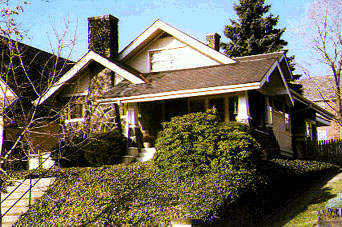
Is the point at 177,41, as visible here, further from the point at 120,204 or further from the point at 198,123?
the point at 120,204

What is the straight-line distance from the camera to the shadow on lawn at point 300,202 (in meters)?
11.0

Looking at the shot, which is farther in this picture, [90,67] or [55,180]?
[90,67]

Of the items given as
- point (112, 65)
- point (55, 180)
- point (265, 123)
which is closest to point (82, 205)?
point (55, 180)

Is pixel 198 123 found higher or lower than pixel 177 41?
lower

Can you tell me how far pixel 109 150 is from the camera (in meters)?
15.6

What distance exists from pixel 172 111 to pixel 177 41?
322 cm

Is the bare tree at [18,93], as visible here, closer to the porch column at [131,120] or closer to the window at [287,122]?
the porch column at [131,120]

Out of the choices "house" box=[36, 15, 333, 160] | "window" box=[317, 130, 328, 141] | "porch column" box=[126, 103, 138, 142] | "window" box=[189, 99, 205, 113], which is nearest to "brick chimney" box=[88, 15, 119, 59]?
"house" box=[36, 15, 333, 160]

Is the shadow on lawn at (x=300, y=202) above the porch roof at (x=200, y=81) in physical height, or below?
below

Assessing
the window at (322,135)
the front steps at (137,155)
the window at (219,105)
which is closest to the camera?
the front steps at (137,155)

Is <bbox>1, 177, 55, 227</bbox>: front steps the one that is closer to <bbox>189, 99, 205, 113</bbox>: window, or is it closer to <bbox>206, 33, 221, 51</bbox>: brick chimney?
<bbox>189, 99, 205, 113</bbox>: window

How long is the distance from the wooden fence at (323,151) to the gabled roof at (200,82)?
6484mm

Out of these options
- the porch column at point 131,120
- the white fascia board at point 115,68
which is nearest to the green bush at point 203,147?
the porch column at point 131,120

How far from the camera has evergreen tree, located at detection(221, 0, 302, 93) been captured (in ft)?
96.2
